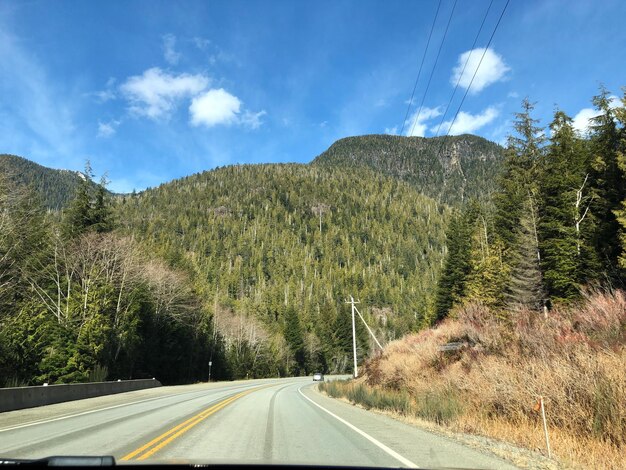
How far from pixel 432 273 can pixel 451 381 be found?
555ft

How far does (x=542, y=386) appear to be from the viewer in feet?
33.0

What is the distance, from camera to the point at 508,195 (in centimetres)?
5538

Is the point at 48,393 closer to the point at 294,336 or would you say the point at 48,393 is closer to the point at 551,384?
the point at 551,384

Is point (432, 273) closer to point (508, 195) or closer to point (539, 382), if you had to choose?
point (508, 195)

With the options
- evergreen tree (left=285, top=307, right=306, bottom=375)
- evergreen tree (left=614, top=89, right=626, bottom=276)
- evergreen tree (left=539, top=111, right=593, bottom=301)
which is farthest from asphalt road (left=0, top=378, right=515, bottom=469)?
evergreen tree (left=285, top=307, right=306, bottom=375)

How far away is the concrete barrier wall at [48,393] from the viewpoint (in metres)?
16.6

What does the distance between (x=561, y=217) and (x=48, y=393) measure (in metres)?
38.5

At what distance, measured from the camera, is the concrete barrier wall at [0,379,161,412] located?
16578 mm

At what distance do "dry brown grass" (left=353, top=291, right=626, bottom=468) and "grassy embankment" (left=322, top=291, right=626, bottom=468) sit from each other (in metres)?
0.02

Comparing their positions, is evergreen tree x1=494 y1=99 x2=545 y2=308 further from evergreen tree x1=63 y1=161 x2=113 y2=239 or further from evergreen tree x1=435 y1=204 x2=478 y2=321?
evergreen tree x1=63 y1=161 x2=113 y2=239

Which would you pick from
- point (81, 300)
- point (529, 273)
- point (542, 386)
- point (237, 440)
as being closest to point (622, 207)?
point (529, 273)

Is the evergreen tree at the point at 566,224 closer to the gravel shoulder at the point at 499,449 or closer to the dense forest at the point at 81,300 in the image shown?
the gravel shoulder at the point at 499,449

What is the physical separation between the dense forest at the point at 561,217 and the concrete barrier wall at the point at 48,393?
2540 cm

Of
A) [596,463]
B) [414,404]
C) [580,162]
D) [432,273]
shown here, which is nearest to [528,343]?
[414,404]
